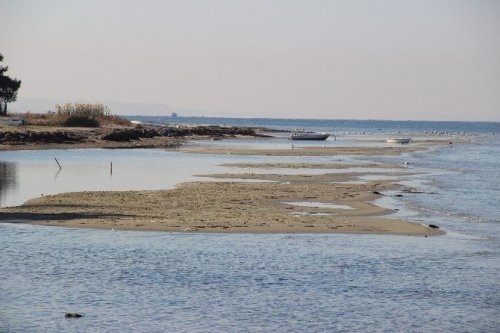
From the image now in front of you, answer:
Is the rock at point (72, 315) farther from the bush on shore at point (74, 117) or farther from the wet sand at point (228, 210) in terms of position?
the bush on shore at point (74, 117)

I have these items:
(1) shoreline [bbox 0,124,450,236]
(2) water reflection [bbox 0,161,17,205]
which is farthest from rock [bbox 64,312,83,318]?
(2) water reflection [bbox 0,161,17,205]

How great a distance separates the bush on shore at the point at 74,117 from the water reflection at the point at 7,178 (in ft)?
163

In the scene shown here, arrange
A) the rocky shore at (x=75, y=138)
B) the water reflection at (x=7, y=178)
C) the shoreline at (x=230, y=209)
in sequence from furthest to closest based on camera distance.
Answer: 1. the rocky shore at (x=75, y=138)
2. the water reflection at (x=7, y=178)
3. the shoreline at (x=230, y=209)

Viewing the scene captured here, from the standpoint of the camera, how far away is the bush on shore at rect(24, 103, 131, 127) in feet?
340

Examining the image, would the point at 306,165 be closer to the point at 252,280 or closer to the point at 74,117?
the point at 252,280

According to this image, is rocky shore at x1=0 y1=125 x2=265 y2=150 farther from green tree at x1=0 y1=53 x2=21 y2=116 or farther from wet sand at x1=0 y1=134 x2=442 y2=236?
wet sand at x1=0 y1=134 x2=442 y2=236

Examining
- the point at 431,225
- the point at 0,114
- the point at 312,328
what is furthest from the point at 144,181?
the point at 0,114

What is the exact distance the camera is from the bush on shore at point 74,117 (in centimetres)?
10369

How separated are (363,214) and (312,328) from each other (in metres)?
15.9

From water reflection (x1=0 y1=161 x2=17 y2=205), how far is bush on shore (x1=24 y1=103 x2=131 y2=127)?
163ft

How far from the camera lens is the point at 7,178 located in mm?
42656

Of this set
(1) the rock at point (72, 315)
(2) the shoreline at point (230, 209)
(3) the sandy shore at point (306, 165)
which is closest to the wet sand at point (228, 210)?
(2) the shoreline at point (230, 209)

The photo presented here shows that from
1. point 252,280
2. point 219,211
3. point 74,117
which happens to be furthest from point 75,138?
point 252,280

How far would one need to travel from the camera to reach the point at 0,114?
113688 mm
